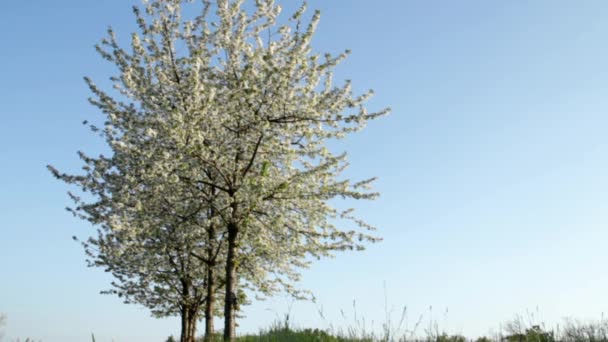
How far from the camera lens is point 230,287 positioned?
18.5m

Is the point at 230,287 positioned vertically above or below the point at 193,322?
above

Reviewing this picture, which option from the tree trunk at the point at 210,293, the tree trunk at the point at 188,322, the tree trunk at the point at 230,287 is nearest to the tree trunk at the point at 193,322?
the tree trunk at the point at 188,322

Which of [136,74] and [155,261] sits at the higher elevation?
[136,74]

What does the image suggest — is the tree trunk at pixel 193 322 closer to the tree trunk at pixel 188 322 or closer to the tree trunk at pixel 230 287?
the tree trunk at pixel 188 322

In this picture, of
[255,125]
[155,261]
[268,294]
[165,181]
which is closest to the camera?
[165,181]

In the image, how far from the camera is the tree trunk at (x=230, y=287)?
57.6 ft

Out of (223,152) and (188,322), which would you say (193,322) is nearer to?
(188,322)

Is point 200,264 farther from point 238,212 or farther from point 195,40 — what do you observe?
point 195,40

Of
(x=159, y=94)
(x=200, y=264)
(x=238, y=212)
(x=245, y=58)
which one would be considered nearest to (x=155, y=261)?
(x=200, y=264)

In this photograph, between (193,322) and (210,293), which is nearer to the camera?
(210,293)

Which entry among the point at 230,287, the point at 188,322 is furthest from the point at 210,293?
the point at 188,322

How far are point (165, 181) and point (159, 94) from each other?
339 centimetres

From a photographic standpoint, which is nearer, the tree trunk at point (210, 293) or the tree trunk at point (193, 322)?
the tree trunk at point (210, 293)

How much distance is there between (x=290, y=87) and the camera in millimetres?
18766
